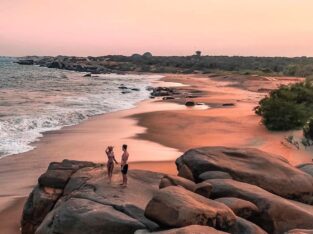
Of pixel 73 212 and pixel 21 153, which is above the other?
pixel 73 212

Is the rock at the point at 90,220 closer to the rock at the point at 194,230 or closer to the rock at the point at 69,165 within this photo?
the rock at the point at 194,230

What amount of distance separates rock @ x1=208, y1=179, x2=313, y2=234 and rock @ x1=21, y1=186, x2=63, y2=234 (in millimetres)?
4620

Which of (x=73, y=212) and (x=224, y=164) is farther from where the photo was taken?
(x=224, y=164)

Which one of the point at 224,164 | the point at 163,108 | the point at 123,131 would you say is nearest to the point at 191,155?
the point at 224,164

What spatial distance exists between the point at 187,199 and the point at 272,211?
9.18ft

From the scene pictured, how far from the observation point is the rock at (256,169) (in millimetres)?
13570

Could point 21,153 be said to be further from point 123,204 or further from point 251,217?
point 251,217

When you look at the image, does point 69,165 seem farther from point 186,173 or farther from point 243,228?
point 243,228

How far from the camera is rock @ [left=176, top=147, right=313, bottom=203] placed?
13570mm

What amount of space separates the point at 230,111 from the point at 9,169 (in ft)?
73.8

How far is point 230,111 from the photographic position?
3747cm

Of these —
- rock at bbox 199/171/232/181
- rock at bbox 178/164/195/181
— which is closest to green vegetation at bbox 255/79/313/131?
rock at bbox 178/164/195/181

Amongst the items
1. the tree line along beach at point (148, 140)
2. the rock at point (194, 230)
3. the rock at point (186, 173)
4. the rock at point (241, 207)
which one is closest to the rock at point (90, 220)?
the tree line along beach at point (148, 140)

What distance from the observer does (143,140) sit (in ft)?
81.4
